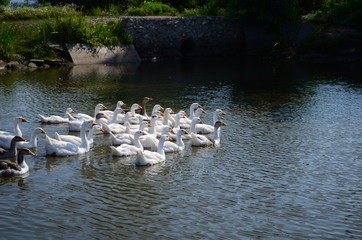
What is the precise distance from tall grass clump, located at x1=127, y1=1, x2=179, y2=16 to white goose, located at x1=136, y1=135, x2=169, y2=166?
2796 cm

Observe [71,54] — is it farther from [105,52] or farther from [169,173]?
[169,173]

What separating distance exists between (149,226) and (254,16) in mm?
32234

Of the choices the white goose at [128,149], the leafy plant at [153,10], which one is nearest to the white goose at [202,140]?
the white goose at [128,149]

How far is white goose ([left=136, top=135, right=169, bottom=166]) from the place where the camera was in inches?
605

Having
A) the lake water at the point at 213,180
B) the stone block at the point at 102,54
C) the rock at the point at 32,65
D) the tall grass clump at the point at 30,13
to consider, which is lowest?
the lake water at the point at 213,180

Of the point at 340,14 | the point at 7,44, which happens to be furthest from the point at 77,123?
the point at 340,14

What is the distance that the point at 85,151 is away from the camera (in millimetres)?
16531

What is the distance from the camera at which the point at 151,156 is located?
15656 millimetres

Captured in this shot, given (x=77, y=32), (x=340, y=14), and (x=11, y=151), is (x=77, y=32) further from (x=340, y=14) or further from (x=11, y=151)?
(x=11, y=151)

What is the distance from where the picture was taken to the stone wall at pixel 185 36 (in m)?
39.8

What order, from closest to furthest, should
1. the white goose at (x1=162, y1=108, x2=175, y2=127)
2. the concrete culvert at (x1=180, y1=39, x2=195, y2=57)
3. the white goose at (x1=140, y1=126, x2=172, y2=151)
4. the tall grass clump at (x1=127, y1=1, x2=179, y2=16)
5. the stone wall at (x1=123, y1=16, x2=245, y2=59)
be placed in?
1. the white goose at (x1=140, y1=126, x2=172, y2=151)
2. the white goose at (x1=162, y1=108, x2=175, y2=127)
3. the stone wall at (x1=123, y1=16, x2=245, y2=59)
4. the concrete culvert at (x1=180, y1=39, x2=195, y2=57)
5. the tall grass clump at (x1=127, y1=1, x2=179, y2=16)

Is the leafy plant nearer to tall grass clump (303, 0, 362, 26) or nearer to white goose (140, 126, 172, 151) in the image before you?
tall grass clump (303, 0, 362, 26)

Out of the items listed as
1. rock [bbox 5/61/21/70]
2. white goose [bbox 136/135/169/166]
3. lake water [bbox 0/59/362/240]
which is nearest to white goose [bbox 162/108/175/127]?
lake water [bbox 0/59/362/240]

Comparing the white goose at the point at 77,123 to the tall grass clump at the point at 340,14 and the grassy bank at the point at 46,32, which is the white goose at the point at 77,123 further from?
the tall grass clump at the point at 340,14
